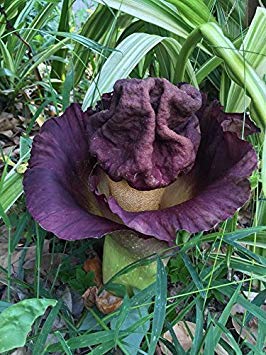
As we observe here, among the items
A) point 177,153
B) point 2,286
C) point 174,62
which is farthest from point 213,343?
point 174,62

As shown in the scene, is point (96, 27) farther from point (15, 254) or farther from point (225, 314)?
point (225, 314)

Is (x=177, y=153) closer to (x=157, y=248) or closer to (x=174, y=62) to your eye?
(x=157, y=248)

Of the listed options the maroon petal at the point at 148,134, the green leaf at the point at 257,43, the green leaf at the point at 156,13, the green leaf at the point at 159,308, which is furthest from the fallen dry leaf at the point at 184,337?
the green leaf at the point at 156,13

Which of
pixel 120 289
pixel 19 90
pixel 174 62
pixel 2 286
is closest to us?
pixel 120 289

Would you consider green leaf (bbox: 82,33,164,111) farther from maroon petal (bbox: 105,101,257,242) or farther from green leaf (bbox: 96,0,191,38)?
maroon petal (bbox: 105,101,257,242)

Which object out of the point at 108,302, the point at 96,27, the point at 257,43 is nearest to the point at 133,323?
the point at 108,302

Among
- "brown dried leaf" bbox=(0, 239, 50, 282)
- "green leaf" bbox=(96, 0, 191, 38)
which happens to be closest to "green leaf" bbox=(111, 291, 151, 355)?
"brown dried leaf" bbox=(0, 239, 50, 282)

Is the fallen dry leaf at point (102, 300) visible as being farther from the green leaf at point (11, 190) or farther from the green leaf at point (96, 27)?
the green leaf at point (96, 27)

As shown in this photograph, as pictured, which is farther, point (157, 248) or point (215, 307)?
point (215, 307)
